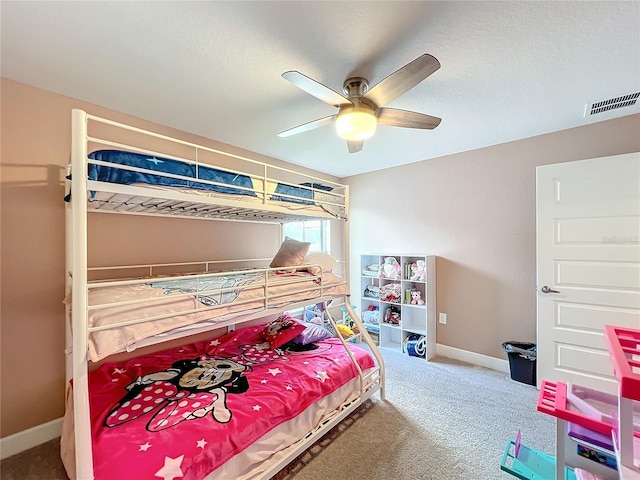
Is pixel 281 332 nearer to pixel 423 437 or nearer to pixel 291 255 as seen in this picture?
pixel 291 255

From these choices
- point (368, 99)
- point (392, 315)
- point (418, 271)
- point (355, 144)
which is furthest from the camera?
point (392, 315)

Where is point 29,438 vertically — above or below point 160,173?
below

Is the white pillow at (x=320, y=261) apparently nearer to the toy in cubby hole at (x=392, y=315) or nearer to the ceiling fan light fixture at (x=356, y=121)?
the ceiling fan light fixture at (x=356, y=121)

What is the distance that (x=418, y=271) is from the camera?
329 cm

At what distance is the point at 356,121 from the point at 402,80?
34cm

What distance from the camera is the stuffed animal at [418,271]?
127 inches

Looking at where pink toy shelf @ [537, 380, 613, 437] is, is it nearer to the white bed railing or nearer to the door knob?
the door knob

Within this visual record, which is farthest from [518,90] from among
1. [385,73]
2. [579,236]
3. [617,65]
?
[579,236]

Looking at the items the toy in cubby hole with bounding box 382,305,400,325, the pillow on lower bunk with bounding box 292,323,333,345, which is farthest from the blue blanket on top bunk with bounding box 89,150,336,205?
the toy in cubby hole with bounding box 382,305,400,325

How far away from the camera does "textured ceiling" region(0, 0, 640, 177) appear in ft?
4.20

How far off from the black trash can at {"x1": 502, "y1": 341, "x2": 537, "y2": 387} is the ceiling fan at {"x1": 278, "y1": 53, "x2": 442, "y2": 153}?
2.34 m

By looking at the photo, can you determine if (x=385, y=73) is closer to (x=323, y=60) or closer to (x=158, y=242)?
(x=323, y=60)

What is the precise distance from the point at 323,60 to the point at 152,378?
2285 mm

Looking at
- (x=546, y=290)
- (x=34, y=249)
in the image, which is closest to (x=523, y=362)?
(x=546, y=290)
